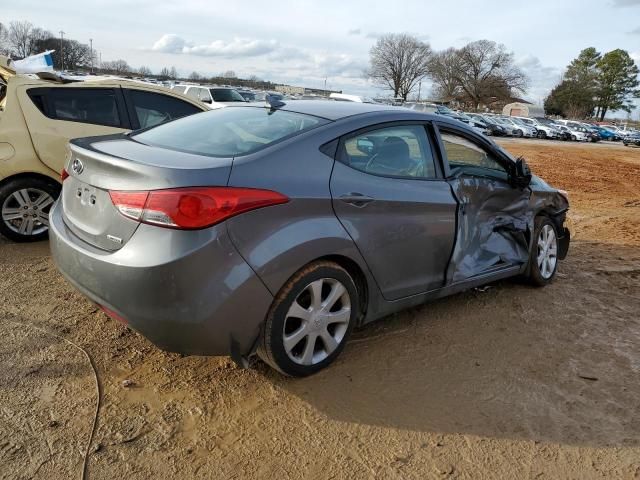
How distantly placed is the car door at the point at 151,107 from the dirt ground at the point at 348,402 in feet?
7.32

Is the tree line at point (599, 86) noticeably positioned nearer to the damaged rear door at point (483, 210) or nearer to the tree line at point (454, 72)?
the tree line at point (454, 72)

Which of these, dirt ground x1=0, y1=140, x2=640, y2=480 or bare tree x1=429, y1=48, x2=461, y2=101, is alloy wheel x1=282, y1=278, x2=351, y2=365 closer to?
dirt ground x1=0, y1=140, x2=640, y2=480

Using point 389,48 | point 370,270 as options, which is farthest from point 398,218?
point 389,48

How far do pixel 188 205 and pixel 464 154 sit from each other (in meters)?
2.36

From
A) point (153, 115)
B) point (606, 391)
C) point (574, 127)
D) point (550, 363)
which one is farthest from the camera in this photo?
point (574, 127)

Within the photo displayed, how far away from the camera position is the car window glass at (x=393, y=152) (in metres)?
3.22

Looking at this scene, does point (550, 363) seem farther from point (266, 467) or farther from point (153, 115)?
point (153, 115)

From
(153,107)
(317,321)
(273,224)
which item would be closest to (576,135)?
(153,107)

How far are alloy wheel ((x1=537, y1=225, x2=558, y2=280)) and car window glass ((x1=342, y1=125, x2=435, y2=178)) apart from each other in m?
1.70

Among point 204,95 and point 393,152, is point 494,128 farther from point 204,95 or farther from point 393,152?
point 393,152

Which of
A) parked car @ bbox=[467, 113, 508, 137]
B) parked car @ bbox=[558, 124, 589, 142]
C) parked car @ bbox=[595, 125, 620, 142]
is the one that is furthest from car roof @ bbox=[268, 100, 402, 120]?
parked car @ bbox=[595, 125, 620, 142]

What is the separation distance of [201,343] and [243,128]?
137cm

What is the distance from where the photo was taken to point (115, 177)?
2723 mm

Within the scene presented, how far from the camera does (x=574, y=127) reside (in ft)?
151
